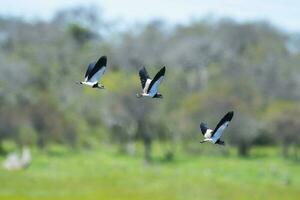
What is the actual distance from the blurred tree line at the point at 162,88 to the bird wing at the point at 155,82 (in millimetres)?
48657

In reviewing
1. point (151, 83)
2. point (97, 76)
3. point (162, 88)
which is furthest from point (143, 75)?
point (162, 88)

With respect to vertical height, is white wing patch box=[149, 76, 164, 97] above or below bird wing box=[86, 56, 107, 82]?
below

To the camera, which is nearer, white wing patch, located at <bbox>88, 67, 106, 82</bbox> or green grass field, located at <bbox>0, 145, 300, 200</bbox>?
white wing patch, located at <bbox>88, 67, 106, 82</bbox>

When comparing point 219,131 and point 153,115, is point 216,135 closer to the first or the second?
point 219,131

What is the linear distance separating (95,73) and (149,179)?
34960mm

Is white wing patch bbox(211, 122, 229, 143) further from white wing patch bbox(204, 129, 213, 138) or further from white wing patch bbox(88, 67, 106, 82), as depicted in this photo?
white wing patch bbox(88, 67, 106, 82)

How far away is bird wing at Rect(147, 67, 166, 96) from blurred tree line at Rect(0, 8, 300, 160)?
48657 millimetres

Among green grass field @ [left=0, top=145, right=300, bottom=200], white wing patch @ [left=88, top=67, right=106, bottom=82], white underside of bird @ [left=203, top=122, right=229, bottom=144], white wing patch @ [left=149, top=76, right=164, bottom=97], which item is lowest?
green grass field @ [left=0, top=145, right=300, bottom=200]

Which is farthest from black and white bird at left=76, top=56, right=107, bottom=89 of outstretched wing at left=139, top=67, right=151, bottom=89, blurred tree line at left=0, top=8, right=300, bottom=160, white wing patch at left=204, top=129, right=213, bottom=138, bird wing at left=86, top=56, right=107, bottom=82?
blurred tree line at left=0, top=8, right=300, bottom=160

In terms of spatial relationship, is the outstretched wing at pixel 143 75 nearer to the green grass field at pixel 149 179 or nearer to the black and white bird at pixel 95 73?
the black and white bird at pixel 95 73

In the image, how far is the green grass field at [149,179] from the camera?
37.5 metres

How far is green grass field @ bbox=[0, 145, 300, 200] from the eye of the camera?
3750 centimetres

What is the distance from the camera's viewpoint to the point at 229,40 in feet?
275

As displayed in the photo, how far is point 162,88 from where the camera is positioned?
61.3 metres
